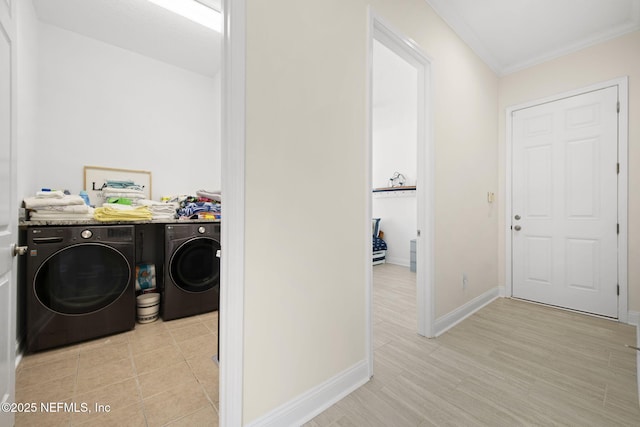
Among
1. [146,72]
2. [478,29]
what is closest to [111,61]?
[146,72]

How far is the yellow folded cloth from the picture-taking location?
213 cm

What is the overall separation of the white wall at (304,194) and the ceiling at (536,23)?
805 mm

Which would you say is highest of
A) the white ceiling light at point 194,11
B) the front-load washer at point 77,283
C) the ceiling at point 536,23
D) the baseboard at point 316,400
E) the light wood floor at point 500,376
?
the white ceiling light at point 194,11

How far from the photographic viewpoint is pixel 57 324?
6.37ft

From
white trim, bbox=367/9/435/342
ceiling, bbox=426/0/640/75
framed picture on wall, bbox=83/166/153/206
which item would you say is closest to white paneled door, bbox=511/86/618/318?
ceiling, bbox=426/0/640/75

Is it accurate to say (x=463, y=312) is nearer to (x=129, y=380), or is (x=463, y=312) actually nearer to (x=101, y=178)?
(x=129, y=380)

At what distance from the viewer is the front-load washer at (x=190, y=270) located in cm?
244

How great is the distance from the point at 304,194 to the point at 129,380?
163 centimetres

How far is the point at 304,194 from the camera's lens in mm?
1342

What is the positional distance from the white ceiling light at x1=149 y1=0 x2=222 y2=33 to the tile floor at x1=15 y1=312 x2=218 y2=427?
2686 mm

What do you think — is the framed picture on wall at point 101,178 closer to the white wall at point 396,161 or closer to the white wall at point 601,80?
the white wall at point 396,161

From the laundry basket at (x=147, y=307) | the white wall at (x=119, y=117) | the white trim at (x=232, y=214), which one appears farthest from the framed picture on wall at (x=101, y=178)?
the white trim at (x=232, y=214)

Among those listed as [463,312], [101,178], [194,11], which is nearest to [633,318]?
[463,312]

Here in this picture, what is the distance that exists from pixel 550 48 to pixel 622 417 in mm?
3397
